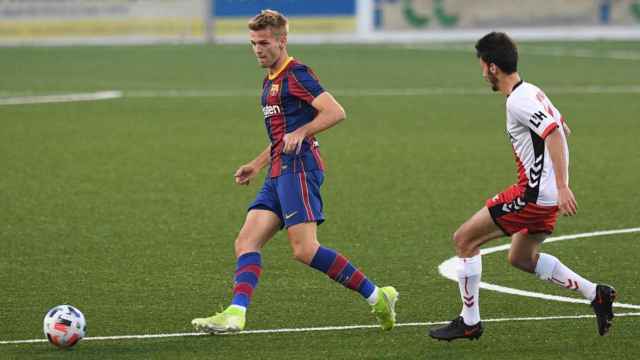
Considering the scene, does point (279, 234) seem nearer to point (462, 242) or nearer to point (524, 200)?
point (462, 242)

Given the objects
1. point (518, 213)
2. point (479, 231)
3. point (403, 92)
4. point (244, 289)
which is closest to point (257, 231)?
point (244, 289)

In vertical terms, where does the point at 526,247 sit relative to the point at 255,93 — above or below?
above

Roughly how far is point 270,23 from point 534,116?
1.70 m

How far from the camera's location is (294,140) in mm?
8234

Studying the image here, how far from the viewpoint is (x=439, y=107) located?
83.8ft

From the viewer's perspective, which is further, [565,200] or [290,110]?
[290,110]

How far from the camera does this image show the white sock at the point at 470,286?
8.27m

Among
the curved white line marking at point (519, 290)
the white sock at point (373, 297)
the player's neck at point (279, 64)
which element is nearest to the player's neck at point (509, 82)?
the player's neck at point (279, 64)

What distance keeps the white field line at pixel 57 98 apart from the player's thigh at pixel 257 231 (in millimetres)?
18517

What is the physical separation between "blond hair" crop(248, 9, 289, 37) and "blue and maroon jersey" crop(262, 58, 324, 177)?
224mm

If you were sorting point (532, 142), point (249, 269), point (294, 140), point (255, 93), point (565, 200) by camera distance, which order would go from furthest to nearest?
point (255, 93), point (249, 269), point (294, 140), point (532, 142), point (565, 200)

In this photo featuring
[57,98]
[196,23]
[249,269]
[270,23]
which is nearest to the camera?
[270,23]

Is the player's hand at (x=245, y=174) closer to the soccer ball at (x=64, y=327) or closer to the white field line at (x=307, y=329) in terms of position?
the white field line at (x=307, y=329)

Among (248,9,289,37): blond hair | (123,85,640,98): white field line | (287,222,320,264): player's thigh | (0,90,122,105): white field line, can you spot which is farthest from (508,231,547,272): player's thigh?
(123,85,640,98): white field line
